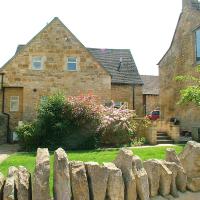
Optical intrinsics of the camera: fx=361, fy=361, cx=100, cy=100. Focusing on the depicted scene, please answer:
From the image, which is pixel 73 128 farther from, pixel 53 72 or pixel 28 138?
pixel 53 72

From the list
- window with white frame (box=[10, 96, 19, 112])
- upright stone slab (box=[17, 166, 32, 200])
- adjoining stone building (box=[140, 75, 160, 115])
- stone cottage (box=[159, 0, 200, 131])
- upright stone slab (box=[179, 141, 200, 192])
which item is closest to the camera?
upright stone slab (box=[17, 166, 32, 200])

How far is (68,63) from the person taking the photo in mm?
27453

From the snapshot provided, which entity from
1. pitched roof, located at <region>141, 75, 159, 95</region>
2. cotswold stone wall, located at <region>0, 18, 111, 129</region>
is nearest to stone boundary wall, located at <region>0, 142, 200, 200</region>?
cotswold stone wall, located at <region>0, 18, 111, 129</region>

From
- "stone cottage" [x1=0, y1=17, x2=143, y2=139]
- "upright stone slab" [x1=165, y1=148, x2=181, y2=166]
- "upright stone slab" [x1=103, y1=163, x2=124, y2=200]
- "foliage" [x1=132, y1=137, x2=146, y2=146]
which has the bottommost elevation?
"foliage" [x1=132, y1=137, x2=146, y2=146]

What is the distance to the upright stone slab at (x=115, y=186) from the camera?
5.83m

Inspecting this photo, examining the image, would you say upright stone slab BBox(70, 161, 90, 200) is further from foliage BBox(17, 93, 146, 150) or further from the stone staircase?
the stone staircase

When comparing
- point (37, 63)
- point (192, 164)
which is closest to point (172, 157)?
point (192, 164)

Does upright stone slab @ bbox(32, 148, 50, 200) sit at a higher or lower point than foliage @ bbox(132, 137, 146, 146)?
higher

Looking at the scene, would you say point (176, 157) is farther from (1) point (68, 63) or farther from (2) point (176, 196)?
(1) point (68, 63)

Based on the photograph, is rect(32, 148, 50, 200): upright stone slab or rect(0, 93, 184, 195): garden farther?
rect(0, 93, 184, 195): garden

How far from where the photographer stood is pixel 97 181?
5.80 metres

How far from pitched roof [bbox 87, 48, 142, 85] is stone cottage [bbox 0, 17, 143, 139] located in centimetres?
398

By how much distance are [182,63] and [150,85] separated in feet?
39.0

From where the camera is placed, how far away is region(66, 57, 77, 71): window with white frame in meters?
27.4
